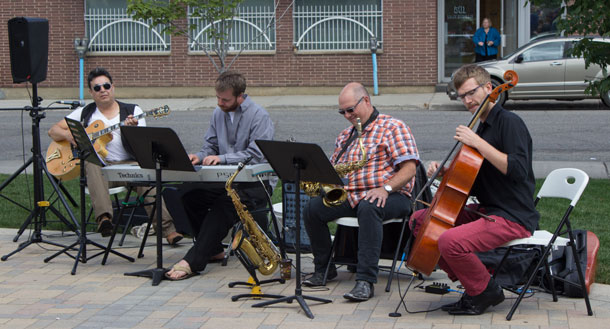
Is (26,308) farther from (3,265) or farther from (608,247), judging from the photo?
(608,247)

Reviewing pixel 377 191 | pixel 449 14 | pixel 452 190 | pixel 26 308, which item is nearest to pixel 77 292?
pixel 26 308

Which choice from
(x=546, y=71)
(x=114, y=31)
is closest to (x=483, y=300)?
(x=546, y=71)

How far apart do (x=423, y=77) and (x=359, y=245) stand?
53.7ft

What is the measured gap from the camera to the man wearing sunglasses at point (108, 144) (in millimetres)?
7777

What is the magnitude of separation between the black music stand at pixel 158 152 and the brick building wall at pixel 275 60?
15966 mm

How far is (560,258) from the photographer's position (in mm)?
5887

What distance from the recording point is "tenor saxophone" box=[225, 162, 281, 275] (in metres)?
6.22

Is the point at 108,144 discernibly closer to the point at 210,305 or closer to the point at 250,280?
the point at 250,280

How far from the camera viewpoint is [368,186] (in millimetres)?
6215

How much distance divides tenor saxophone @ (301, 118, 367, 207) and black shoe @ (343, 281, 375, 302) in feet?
1.94

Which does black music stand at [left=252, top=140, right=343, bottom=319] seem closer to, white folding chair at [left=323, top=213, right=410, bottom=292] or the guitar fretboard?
white folding chair at [left=323, top=213, right=410, bottom=292]

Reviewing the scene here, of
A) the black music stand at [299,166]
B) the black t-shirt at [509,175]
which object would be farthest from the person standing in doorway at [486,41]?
the black music stand at [299,166]

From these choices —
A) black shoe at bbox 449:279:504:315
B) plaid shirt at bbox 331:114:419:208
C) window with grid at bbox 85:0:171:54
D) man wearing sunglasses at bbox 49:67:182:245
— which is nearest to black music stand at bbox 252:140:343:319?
plaid shirt at bbox 331:114:419:208

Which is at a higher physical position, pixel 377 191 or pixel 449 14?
pixel 449 14
